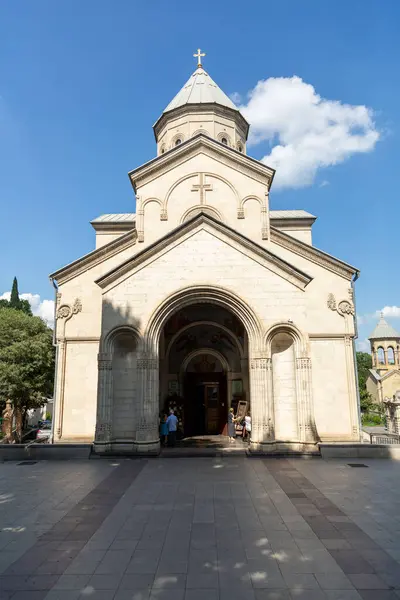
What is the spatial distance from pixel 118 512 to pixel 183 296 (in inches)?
295

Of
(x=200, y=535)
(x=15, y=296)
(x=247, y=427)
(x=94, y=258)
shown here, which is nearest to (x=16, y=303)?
(x=15, y=296)

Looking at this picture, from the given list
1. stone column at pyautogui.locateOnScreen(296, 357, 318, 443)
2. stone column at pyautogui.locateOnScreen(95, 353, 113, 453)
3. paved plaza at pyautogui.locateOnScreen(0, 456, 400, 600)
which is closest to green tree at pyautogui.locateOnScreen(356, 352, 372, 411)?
stone column at pyautogui.locateOnScreen(296, 357, 318, 443)

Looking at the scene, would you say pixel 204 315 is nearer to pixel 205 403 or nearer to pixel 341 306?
pixel 205 403

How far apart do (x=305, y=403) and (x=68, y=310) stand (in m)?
9.97

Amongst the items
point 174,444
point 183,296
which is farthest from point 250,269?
point 174,444

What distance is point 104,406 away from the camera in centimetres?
1302

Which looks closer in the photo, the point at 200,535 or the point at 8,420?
the point at 200,535

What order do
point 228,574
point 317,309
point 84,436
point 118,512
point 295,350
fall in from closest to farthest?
point 228,574 → point 118,512 → point 295,350 → point 84,436 → point 317,309

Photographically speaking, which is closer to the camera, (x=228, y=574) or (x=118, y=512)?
(x=228, y=574)

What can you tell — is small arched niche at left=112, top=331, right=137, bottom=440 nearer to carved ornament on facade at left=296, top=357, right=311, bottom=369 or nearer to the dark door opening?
the dark door opening

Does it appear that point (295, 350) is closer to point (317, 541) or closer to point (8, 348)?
point (317, 541)

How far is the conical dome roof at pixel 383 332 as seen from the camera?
56844mm

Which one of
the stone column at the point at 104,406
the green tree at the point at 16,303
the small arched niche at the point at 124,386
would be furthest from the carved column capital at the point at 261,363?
the green tree at the point at 16,303

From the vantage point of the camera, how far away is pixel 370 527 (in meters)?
6.60
